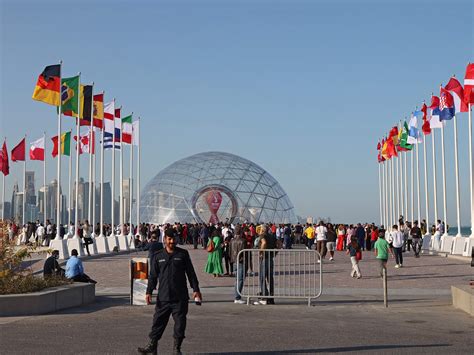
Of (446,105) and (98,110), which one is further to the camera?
(98,110)

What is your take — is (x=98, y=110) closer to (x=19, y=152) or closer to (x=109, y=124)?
(x=109, y=124)

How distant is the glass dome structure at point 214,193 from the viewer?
3063 inches

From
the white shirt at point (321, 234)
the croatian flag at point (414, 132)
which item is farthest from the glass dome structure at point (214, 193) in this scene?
the white shirt at point (321, 234)

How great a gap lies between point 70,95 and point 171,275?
76.3 feet

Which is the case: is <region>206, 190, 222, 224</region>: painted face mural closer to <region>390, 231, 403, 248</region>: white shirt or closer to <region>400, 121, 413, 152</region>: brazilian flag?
<region>400, 121, 413, 152</region>: brazilian flag

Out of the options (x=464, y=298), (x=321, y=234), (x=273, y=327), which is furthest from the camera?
(x=321, y=234)

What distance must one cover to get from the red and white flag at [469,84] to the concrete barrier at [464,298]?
1581 cm

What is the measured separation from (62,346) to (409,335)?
5.03m

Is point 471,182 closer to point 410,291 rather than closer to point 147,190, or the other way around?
point 410,291

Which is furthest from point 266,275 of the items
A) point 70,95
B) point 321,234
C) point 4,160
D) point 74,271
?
point 4,160

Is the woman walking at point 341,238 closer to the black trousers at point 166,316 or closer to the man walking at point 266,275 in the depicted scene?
the man walking at point 266,275

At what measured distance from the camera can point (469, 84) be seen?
1164 inches

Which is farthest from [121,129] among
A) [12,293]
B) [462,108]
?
[12,293]

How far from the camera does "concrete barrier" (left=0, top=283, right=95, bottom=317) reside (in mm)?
13359
